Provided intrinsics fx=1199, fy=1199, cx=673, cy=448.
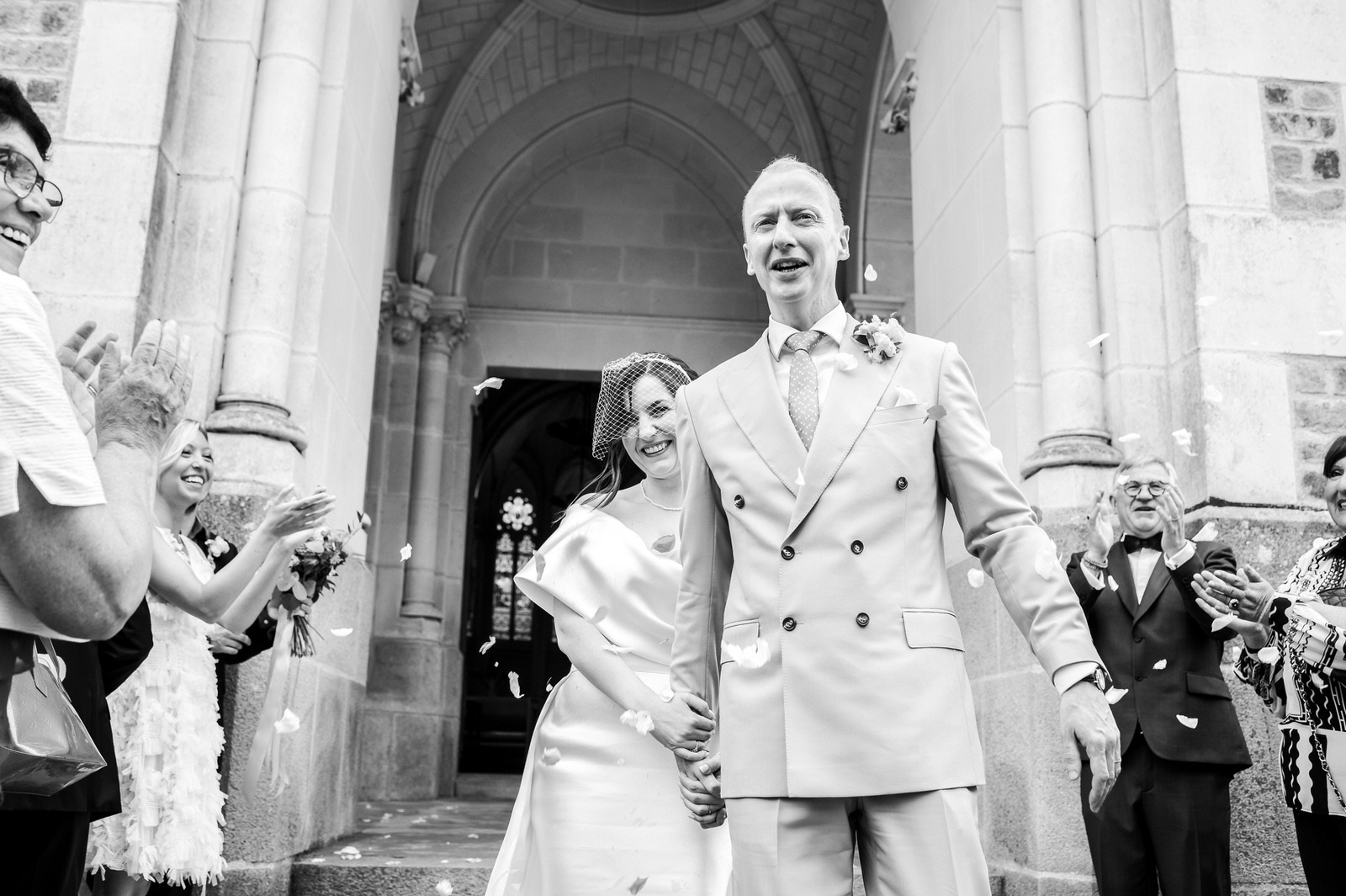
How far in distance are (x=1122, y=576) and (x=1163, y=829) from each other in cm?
75

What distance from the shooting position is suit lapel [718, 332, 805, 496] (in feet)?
6.13

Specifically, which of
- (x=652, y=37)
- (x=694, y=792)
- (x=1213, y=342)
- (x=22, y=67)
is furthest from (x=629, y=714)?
(x=652, y=37)

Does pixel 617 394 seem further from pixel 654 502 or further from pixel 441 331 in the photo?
pixel 441 331

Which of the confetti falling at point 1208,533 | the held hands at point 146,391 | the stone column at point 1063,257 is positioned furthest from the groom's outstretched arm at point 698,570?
the stone column at point 1063,257

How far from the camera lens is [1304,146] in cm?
469

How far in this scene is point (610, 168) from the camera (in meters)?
11.0

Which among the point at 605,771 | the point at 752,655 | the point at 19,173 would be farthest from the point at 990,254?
the point at 19,173

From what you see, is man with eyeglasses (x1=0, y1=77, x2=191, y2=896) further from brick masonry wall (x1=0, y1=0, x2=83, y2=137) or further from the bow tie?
the bow tie

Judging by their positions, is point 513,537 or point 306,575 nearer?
point 306,575

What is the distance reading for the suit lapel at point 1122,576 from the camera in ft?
12.0

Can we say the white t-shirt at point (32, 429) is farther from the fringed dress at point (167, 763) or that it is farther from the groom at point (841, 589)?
the fringed dress at point (167, 763)

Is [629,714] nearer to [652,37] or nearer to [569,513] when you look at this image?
[569,513]

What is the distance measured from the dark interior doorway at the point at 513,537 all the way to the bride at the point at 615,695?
12127 millimetres

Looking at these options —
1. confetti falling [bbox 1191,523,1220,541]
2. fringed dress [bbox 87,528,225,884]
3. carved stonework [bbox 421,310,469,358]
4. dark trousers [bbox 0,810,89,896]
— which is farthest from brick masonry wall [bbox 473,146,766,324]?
dark trousers [bbox 0,810,89,896]
